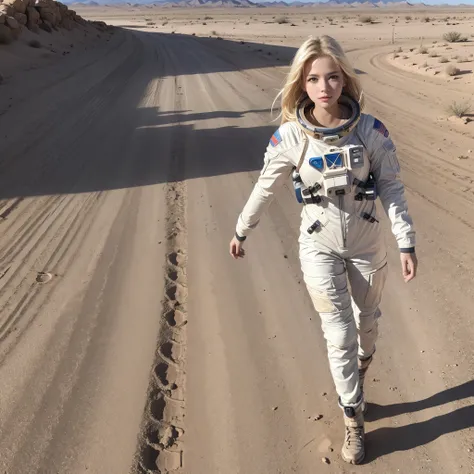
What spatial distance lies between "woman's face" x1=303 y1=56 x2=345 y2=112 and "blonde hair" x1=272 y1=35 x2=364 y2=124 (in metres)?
0.02

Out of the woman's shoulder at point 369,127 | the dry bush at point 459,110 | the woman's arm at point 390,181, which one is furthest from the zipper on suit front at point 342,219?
the dry bush at point 459,110

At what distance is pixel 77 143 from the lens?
9.68 m

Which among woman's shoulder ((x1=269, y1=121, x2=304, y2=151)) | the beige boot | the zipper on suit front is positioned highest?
woman's shoulder ((x1=269, y1=121, x2=304, y2=151))

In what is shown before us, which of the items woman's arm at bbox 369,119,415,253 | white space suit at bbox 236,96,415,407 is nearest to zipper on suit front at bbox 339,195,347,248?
white space suit at bbox 236,96,415,407

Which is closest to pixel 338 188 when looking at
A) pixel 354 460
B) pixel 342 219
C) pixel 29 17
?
pixel 342 219

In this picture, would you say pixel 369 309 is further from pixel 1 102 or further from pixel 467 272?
pixel 1 102

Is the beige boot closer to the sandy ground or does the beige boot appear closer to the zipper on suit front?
the sandy ground

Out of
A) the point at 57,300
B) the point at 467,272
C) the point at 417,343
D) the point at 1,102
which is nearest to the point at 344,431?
the point at 417,343

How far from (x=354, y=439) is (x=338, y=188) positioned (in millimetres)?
1350

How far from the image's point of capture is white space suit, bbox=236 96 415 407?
260 centimetres

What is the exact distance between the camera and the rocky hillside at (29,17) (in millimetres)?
19672

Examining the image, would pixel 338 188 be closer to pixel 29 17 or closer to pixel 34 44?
pixel 34 44

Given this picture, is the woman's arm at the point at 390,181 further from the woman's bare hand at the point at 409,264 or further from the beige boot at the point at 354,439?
the beige boot at the point at 354,439

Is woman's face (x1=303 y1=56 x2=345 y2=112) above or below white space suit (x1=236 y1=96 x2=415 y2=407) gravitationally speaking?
above
